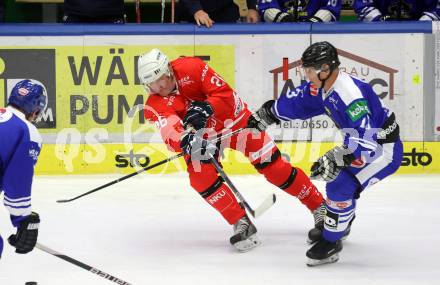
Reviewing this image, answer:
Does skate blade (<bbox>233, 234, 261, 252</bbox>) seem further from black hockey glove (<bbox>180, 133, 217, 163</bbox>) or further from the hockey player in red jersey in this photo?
black hockey glove (<bbox>180, 133, 217, 163</bbox>)

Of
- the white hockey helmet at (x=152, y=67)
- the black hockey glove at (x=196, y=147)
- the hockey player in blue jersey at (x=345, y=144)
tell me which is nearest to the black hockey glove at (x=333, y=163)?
the hockey player in blue jersey at (x=345, y=144)

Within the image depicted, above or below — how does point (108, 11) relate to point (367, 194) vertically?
above

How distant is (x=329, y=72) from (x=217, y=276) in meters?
1.10

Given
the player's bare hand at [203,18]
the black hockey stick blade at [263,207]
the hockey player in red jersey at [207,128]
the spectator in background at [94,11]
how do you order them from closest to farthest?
the hockey player in red jersey at [207,128]
the black hockey stick blade at [263,207]
the player's bare hand at [203,18]
the spectator in background at [94,11]

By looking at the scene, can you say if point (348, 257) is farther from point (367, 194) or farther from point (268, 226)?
point (367, 194)

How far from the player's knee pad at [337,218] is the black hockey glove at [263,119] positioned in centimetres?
64

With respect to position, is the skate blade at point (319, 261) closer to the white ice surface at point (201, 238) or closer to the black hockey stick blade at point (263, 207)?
the white ice surface at point (201, 238)

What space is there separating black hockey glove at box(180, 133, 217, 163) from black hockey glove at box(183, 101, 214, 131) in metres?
0.06

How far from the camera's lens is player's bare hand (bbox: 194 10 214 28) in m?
7.10

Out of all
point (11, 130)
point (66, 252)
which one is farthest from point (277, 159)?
point (11, 130)

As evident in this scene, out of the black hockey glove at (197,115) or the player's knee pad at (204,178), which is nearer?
the black hockey glove at (197,115)

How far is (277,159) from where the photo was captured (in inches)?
203

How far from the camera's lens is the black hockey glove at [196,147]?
15.3 ft

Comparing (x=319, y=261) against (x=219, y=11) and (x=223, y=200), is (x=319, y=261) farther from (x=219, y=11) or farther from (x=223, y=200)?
(x=219, y=11)
